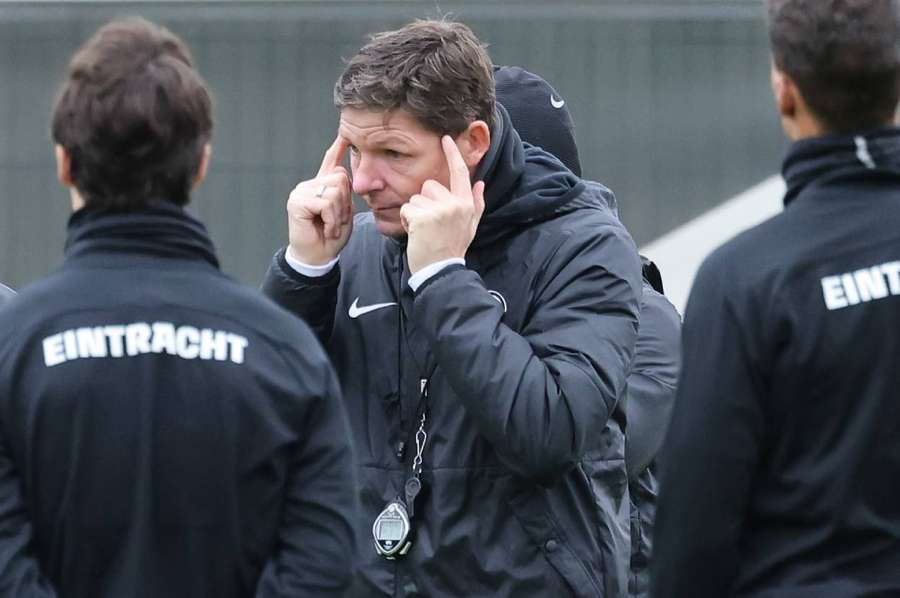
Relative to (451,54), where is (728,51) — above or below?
below

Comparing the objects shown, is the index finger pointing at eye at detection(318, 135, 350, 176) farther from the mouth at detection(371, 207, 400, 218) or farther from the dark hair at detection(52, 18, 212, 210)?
the dark hair at detection(52, 18, 212, 210)

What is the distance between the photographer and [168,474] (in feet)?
7.45

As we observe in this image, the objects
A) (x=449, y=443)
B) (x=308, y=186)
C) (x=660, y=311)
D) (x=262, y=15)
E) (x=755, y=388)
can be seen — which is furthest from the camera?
(x=262, y=15)

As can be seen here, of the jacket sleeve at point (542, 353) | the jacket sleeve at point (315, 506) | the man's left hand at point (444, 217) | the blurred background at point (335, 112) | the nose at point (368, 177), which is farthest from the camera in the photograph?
the blurred background at point (335, 112)

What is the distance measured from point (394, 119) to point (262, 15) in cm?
396

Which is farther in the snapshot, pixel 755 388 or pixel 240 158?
pixel 240 158

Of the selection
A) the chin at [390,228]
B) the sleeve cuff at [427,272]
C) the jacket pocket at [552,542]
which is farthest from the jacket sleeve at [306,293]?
the jacket pocket at [552,542]

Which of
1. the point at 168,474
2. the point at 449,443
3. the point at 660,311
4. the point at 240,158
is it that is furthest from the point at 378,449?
the point at 240,158

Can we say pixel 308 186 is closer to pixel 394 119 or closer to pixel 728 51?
pixel 394 119

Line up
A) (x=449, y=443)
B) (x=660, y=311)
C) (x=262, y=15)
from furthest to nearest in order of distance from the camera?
(x=262, y=15), (x=660, y=311), (x=449, y=443)

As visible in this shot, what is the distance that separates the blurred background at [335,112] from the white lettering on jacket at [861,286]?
4.57 m

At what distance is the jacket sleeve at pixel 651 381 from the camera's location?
3.55 m

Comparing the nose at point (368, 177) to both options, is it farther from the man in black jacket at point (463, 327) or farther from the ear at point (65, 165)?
the ear at point (65, 165)

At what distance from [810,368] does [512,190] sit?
97 centimetres
